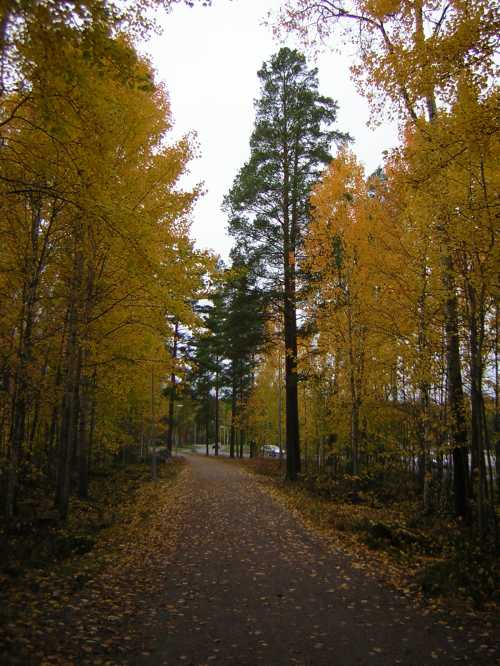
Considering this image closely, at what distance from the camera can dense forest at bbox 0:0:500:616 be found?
5.12m

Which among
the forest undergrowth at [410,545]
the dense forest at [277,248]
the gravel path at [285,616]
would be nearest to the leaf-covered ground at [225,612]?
the gravel path at [285,616]

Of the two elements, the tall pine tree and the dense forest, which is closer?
the dense forest

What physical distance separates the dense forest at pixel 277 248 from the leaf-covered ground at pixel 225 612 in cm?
286

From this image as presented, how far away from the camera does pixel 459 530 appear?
28.0ft

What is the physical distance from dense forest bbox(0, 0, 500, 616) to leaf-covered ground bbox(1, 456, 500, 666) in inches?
113

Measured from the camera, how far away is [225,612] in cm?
491

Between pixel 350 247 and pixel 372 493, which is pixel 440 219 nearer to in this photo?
pixel 350 247

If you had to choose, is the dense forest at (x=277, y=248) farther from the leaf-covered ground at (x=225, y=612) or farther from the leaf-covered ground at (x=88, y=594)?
the leaf-covered ground at (x=225, y=612)

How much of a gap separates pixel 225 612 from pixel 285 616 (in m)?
0.67

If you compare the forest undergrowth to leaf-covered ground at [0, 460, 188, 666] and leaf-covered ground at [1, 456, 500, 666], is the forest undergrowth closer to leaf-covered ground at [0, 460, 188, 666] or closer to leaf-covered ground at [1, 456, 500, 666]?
leaf-covered ground at [1, 456, 500, 666]

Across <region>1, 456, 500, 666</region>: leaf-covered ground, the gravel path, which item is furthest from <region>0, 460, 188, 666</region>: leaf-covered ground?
the gravel path

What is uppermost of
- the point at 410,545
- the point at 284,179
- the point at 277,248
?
the point at 284,179

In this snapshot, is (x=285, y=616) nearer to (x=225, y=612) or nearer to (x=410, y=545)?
(x=225, y=612)

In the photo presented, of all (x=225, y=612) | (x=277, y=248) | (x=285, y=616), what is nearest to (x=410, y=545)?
(x=285, y=616)
